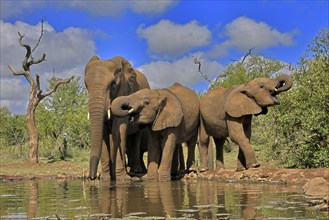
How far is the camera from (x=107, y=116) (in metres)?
14.8

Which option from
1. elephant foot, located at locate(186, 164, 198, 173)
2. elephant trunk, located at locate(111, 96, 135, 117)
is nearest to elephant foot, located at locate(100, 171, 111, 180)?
elephant trunk, located at locate(111, 96, 135, 117)

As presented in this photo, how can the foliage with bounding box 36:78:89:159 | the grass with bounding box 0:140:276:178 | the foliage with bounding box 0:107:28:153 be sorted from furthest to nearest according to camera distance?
the foliage with bounding box 0:107:28:153 → the foliage with bounding box 36:78:89:159 → the grass with bounding box 0:140:276:178

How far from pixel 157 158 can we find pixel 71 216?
840cm

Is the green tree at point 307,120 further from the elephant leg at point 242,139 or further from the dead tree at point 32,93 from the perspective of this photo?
the dead tree at point 32,93

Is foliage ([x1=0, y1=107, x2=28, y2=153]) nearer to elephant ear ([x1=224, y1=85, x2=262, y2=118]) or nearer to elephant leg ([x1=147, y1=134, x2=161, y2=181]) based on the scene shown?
elephant leg ([x1=147, y1=134, x2=161, y2=181])

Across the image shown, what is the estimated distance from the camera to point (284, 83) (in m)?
15.3

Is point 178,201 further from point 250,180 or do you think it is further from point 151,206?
point 250,180

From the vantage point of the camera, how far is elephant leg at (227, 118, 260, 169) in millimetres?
15164

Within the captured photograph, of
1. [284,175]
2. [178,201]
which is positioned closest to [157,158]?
[284,175]

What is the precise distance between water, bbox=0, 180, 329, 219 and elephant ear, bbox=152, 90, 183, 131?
152 inches

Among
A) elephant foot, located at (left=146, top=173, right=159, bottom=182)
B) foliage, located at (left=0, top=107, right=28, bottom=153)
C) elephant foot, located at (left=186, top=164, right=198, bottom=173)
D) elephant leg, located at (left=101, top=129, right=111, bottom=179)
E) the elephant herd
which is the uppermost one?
foliage, located at (left=0, top=107, right=28, bottom=153)

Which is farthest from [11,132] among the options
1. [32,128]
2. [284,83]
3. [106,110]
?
[284,83]

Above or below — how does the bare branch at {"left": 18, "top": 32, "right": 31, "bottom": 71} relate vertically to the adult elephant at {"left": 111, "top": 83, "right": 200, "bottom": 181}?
above

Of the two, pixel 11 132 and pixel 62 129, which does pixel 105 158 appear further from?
pixel 11 132
